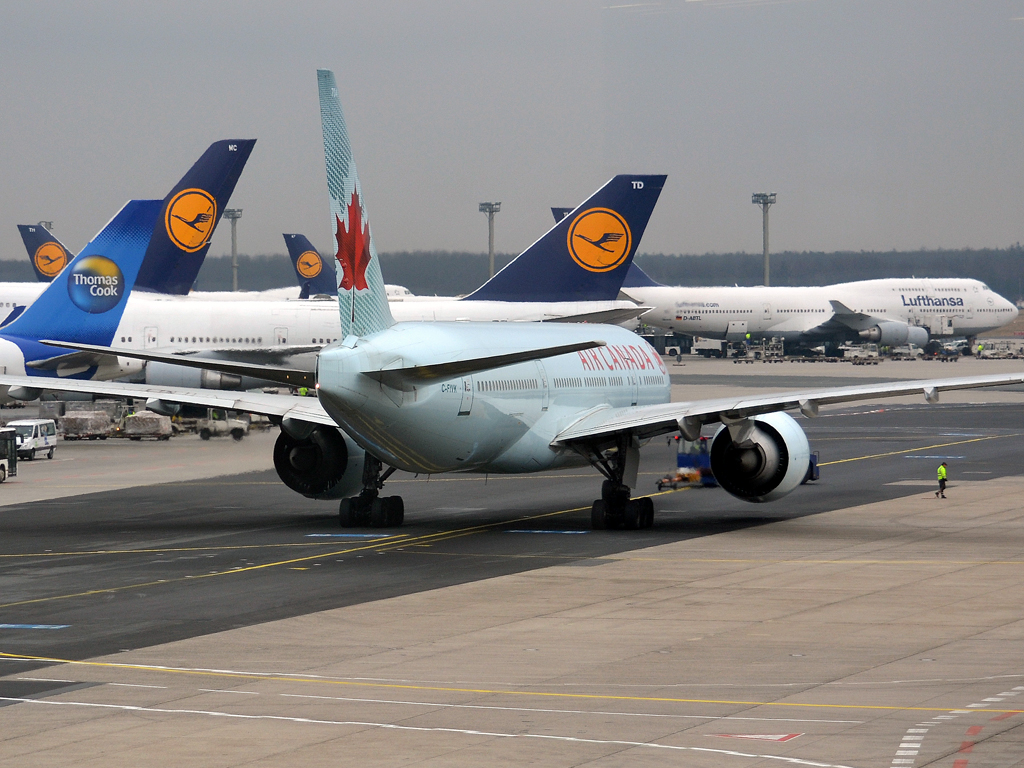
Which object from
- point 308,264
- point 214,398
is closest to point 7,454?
point 214,398

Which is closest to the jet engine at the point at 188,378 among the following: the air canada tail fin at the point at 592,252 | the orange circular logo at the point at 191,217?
the orange circular logo at the point at 191,217

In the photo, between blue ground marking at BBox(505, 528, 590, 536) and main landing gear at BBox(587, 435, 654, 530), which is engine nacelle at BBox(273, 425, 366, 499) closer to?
blue ground marking at BBox(505, 528, 590, 536)

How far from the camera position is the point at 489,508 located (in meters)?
36.9

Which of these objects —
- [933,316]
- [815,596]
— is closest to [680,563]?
[815,596]

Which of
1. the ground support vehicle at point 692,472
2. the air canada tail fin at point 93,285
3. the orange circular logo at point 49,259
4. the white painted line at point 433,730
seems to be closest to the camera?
the white painted line at point 433,730

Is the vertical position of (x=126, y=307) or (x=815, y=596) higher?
(x=126, y=307)

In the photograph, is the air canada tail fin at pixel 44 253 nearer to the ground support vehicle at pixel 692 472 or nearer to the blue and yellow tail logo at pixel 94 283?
the blue and yellow tail logo at pixel 94 283

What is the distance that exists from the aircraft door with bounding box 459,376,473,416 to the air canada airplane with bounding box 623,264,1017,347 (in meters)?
100

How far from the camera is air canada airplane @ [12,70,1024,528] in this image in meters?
27.6

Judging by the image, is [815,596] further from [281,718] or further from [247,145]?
[247,145]

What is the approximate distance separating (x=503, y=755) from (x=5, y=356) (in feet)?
150

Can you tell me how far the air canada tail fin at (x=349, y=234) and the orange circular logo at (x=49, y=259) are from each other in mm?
112617

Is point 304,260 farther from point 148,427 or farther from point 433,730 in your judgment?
point 433,730

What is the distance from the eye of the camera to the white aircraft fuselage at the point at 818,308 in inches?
5138
